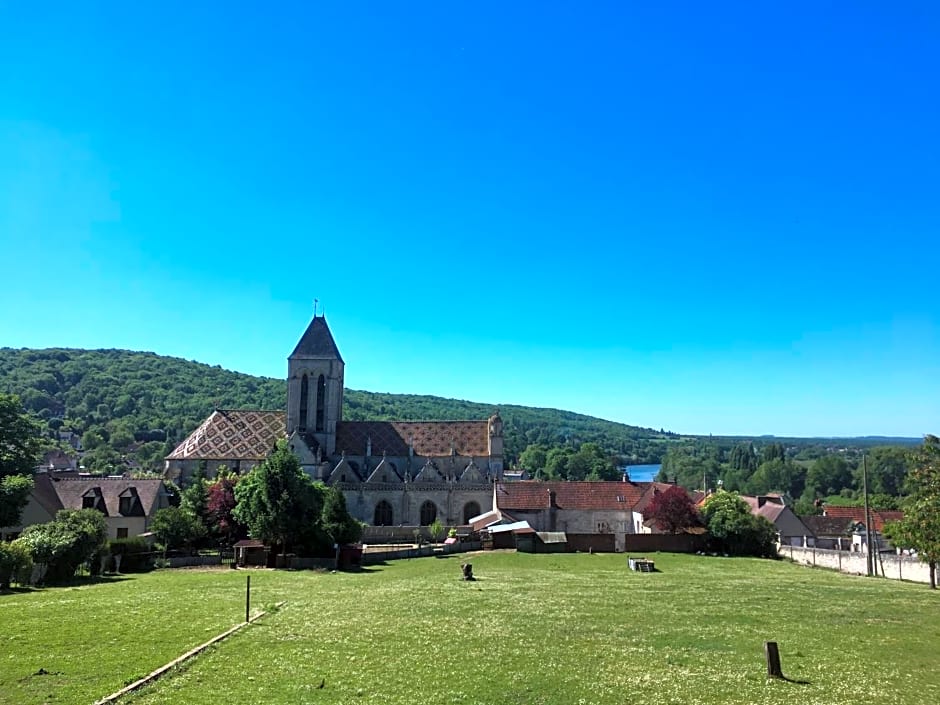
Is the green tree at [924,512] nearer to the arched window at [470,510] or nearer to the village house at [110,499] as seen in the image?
the arched window at [470,510]

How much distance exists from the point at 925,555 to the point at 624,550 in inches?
806

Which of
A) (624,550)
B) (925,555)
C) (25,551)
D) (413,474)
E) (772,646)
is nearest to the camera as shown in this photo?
(772,646)

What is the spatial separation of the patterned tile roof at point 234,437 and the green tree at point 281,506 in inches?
1067

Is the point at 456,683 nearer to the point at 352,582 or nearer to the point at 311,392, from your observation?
the point at 352,582

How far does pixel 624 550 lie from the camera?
53938mm

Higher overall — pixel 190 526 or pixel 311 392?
pixel 311 392

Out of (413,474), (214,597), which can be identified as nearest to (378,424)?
(413,474)

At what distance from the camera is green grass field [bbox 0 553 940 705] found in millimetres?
15328

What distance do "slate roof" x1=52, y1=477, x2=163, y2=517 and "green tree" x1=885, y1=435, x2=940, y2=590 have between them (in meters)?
54.7

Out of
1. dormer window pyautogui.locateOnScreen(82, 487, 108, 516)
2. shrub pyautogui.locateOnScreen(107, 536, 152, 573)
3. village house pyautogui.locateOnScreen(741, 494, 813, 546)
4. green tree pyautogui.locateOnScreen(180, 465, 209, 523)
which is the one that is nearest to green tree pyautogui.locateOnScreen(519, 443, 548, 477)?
village house pyautogui.locateOnScreen(741, 494, 813, 546)

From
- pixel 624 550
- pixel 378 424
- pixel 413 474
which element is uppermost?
Result: pixel 378 424

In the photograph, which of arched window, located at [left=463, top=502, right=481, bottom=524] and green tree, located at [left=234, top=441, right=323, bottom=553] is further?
arched window, located at [left=463, top=502, right=481, bottom=524]


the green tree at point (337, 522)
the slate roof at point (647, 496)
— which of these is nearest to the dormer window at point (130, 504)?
the green tree at point (337, 522)

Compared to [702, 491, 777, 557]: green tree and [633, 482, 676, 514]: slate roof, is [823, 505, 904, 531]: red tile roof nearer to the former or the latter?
[702, 491, 777, 557]: green tree
